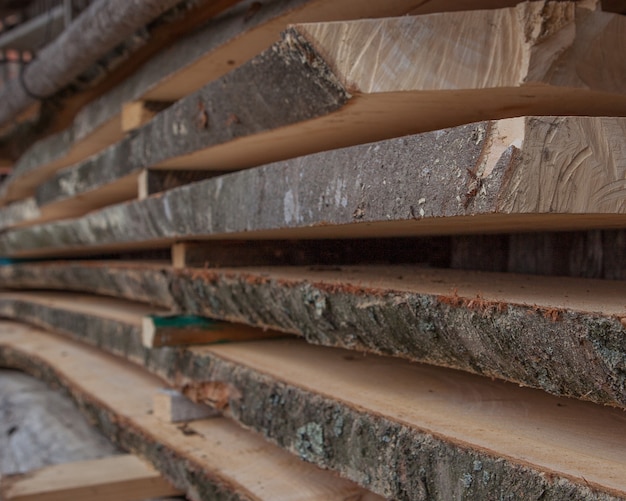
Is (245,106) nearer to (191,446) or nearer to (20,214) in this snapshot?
(191,446)

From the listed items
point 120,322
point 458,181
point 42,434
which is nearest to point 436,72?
point 458,181

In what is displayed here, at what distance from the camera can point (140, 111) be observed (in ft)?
9.20

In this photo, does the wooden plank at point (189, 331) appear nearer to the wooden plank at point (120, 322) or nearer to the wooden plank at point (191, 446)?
the wooden plank at point (120, 322)

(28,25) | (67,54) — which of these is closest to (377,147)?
(67,54)

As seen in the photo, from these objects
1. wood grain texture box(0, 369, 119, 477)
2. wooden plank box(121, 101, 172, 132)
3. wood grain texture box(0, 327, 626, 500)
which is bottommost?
wood grain texture box(0, 369, 119, 477)

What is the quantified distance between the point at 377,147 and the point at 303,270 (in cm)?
72

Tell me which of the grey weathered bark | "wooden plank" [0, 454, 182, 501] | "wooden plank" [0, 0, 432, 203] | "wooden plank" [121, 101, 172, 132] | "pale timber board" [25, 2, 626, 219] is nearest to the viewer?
"pale timber board" [25, 2, 626, 219]

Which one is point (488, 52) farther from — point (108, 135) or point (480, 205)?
point (108, 135)

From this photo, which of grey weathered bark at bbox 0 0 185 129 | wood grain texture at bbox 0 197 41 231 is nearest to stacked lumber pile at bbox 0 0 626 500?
grey weathered bark at bbox 0 0 185 129

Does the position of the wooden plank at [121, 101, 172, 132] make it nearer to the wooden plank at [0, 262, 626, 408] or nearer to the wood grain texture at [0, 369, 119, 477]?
the wooden plank at [0, 262, 626, 408]

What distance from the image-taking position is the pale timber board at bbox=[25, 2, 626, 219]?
1.32 metres

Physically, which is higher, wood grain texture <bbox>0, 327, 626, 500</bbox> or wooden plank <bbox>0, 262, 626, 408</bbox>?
wooden plank <bbox>0, 262, 626, 408</bbox>

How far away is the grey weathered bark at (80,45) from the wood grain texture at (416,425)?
3.97 feet

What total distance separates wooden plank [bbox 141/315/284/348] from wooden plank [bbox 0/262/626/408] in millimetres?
61
